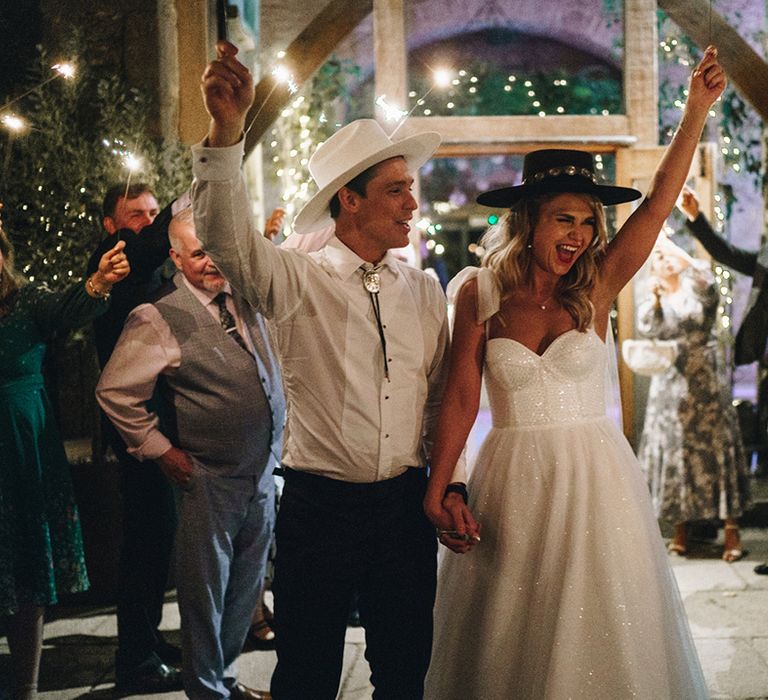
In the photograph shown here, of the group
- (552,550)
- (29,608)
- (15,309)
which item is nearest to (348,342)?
(552,550)

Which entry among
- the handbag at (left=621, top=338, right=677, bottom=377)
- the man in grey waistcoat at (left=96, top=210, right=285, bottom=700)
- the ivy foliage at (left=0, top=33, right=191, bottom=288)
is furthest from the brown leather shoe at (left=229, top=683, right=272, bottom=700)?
the handbag at (left=621, top=338, right=677, bottom=377)

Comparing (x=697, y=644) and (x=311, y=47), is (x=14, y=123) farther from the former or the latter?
(x=697, y=644)

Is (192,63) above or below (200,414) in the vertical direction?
above

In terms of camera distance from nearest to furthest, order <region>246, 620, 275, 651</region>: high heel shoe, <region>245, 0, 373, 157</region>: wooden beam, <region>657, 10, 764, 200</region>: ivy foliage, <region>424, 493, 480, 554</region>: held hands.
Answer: <region>424, 493, 480, 554</region>: held hands < <region>246, 620, 275, 651</region>: high heel shoe < <region>245, 0, 373, 157</region>: wooden beam < <region>657, 10, 764, 200</region>: ivy foliage

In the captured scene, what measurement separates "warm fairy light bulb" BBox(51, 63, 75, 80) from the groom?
2520 millimetres

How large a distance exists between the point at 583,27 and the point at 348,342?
486 centimetres

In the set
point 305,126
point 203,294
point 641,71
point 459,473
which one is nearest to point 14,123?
point 203,294

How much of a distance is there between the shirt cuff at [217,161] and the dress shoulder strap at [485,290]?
2.85 ft

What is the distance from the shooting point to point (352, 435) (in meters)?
2.46

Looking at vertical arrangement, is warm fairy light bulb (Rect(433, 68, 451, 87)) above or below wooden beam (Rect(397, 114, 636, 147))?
above

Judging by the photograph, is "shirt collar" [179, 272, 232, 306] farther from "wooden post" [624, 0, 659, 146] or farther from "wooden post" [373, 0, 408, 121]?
"wooden post" [624, 0, 659, 146]

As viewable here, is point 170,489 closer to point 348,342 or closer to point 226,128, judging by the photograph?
point 348,342

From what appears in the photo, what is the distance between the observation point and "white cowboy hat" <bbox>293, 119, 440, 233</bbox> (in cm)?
250

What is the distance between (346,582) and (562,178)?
50.9 inches
